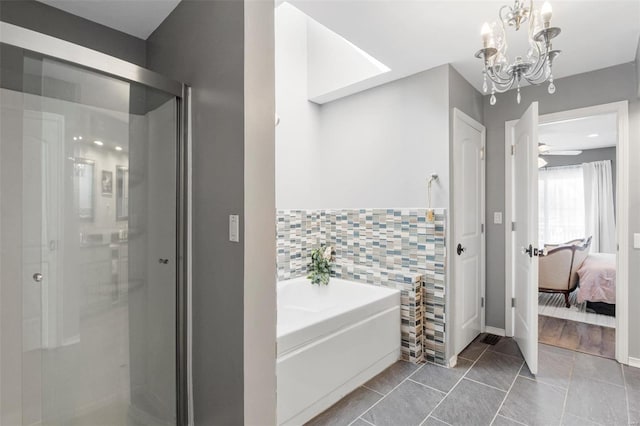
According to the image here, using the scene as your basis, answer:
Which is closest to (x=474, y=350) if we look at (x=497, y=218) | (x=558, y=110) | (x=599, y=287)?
(x=497, y=218)

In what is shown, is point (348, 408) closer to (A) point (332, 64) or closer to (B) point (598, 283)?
(A) point (332, 64)

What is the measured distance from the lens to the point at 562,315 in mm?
3848

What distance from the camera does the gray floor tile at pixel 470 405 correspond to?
6.37ft

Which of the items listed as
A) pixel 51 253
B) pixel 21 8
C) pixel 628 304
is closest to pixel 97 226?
pixel 51 253

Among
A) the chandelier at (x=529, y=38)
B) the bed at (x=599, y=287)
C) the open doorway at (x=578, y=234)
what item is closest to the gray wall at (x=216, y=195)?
the chandelier at (x=529, y=38)

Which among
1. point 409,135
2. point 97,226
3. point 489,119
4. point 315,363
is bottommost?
point 315,363

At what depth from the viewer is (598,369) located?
8.29 feet

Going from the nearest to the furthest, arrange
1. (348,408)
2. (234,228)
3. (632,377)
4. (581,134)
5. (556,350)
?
(234,228)
(348,408)
(632,377)
(556,350)
(581,134)

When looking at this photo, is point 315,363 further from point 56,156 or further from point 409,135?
point 409,135

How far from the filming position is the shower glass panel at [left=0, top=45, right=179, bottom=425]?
4.61 ft

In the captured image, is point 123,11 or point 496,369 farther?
point 496,369

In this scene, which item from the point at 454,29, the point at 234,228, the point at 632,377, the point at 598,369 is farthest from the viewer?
the point at 598,369

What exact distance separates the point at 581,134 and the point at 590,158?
5.49 feet

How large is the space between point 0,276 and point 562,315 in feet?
16.3
